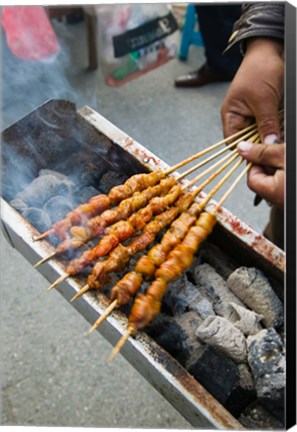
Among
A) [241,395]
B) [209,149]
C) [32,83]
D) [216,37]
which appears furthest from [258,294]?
[216,37]

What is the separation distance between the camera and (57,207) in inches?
66.6

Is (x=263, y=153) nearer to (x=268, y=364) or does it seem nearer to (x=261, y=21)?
(x=261, y=21)

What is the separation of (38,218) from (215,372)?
76 centimetres

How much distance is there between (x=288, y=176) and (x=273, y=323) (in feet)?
1.56

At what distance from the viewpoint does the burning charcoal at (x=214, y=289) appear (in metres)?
1.65

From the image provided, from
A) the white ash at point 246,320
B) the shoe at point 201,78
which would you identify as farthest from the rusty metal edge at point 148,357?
the shoe at point 201,78

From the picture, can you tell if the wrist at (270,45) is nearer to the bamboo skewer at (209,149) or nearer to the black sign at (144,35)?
the bamboo skewer at (209,149)

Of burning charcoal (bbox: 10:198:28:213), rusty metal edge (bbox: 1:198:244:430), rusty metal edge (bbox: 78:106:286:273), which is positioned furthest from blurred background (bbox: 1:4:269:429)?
rusty metal edge (bbox: 1:198:244:430)

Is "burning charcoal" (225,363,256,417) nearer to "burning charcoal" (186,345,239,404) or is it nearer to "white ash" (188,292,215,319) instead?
"burning charcoal" (186,345,239,404)

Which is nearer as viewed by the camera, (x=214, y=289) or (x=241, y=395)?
(x=241, y=395)

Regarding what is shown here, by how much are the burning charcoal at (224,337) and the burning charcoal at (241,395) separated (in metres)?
0.06

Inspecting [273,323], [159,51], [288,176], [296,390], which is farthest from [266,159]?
[159,51]

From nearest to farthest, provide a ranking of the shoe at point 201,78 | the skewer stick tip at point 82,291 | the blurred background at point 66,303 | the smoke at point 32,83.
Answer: the skewer stick tip at point 82,291 < the smoke at point 32,83 < the blurred background at point 66,303 < the shoe at point 201,78

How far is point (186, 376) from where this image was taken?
1410mm
